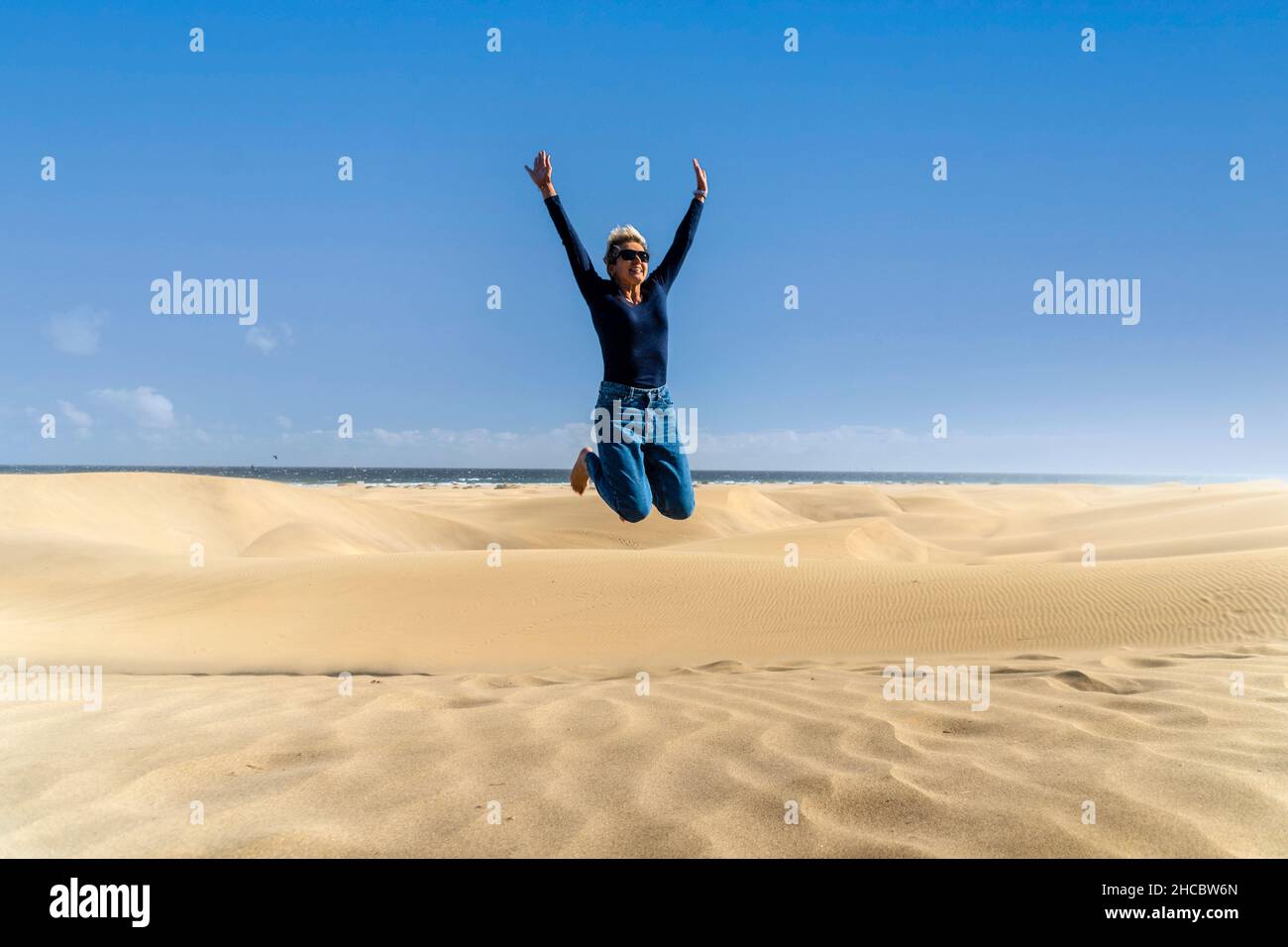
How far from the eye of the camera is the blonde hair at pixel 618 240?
5.00 metres

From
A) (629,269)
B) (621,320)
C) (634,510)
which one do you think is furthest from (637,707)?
(629,269)

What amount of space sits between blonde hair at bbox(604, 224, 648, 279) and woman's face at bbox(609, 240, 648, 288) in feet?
0.08

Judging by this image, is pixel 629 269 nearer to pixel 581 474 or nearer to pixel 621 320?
pixel 621 320

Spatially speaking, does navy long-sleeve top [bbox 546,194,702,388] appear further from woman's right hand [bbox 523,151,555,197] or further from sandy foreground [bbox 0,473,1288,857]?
sandy foreground [bbox 0,473,1288,857]

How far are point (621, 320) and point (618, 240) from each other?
0.54 m

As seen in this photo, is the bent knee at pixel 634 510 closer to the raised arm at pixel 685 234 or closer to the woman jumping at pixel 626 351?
the woman jumping at pixel 626 351

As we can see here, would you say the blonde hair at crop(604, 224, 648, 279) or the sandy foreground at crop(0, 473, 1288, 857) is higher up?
the blonde hair at crop(604, 224, 648, 279)

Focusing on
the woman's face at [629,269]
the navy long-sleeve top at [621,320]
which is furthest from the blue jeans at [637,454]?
the woman's face at [629,269]

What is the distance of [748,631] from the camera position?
398 inches

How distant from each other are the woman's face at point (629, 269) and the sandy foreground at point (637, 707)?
260 centimetres

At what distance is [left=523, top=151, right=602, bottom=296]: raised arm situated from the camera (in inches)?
193

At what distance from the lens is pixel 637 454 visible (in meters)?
5.06

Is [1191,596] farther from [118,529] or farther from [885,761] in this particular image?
[118,529]

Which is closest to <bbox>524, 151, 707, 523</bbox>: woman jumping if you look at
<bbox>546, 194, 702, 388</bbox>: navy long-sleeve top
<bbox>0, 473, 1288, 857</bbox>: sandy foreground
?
<bbox>546, 194, 702, 388</bbox>: navy long-sleeve top
